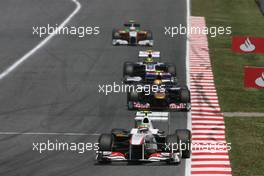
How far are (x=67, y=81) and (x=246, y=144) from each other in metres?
12.1

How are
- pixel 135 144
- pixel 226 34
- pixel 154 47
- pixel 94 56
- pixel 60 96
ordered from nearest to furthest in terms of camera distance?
pixel 135 144 < pixel 60 96 < pixel 94 56 < pixel 154 47 < pixel 226 34

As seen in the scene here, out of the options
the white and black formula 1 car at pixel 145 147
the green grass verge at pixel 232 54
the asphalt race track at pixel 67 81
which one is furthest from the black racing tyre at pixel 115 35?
the white and black formula 1 car at pixel 145 147

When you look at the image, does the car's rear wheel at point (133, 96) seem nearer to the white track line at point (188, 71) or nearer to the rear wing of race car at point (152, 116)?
the white track line at point (188, 71)

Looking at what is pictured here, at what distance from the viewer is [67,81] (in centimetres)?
3497

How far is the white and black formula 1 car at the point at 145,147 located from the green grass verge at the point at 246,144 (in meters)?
1.86

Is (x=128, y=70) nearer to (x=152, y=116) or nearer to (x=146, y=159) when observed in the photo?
(x=152, y=116)

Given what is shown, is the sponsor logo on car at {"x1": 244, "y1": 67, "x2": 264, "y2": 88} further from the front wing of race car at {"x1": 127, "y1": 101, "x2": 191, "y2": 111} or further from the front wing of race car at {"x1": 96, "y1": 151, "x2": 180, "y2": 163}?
the front wing of race car at {"x1": 96, "y1": 151, "x2": 180, "y2": 163}

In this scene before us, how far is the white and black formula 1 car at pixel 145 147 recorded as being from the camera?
22.1 metres

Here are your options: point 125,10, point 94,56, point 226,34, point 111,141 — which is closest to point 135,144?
point 111,141

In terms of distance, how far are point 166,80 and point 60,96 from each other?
5063mm

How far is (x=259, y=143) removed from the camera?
84.0 ft

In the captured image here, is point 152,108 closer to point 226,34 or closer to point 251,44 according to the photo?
point 251,44

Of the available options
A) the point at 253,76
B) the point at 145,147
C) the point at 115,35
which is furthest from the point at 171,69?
the point at 145,147

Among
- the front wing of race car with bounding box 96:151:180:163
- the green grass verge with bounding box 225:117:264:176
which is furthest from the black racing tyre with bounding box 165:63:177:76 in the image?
the front wing of race car with bounding box 96:151:180:163
